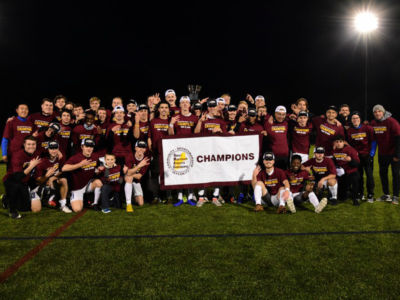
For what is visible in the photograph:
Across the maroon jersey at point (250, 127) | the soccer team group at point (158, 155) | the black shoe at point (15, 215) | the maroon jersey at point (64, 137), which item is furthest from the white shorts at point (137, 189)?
the maroon jersey at point (250, 127)

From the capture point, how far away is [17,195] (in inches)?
200

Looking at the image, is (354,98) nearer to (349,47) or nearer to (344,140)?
(349,47)

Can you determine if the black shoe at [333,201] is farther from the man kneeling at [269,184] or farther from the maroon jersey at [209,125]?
the maroon jersey at [209,125]

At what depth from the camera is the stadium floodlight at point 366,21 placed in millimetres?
18500

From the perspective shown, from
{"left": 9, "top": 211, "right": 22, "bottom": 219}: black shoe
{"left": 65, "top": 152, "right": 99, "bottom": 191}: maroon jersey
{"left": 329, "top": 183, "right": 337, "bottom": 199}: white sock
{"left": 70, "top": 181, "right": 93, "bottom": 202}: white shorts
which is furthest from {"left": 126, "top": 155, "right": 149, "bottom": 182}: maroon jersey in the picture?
{"left": 329, "top": 183, "right": 337, "bottom": 199}: white sock

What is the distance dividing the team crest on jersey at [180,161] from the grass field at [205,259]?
4.28ft

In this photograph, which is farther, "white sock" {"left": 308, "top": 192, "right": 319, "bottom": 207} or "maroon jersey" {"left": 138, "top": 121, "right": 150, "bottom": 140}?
"maroon jersey" {"left": 138, "top": 121, "right": 150, "bottom": 140}

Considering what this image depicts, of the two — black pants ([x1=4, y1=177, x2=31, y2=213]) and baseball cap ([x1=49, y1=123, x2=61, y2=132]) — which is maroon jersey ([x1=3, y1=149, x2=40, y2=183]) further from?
baseball cap ([x1=49, y1=123, x2=61, y2=132])

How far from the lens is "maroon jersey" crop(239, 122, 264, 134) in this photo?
252 inches

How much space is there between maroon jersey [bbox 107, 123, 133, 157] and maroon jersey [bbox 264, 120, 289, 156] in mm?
2997

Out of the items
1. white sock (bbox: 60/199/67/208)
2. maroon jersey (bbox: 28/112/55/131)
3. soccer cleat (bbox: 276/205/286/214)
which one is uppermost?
Result: maroon jersey (bbox: 28/112/55/131)

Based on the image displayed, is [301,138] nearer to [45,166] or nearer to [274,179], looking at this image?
[274,179]

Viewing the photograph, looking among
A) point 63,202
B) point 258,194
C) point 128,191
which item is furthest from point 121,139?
point 258,194

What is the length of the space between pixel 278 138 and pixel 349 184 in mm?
1736
